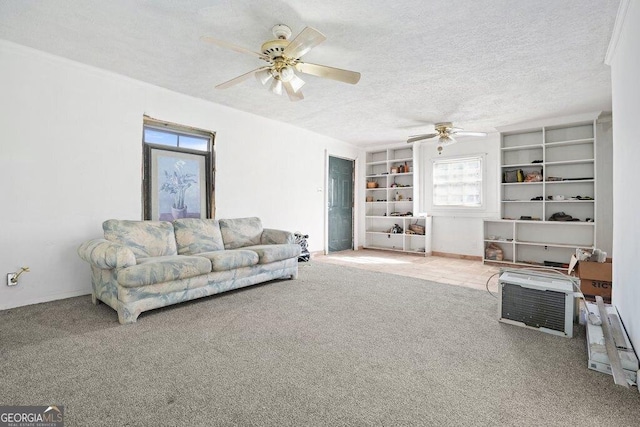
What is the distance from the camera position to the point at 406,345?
2.21 m

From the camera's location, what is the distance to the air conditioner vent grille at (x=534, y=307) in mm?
2371

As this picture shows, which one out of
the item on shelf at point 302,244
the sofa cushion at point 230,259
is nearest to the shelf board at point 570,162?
the item on shelf at point 302,244

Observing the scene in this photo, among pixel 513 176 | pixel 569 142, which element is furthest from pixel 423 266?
pixel 569 142

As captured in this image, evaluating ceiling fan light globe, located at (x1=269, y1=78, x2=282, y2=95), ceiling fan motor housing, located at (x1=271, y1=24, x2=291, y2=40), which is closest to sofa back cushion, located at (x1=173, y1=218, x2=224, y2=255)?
ceiling fan light globe, located at (x1=269, y1=78, x2=282, y2=95)

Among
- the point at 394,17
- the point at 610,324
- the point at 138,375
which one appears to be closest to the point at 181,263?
the point at 138,375

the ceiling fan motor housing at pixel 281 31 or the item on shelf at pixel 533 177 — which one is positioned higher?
the ceiling fan motor housing at pixel 281 31

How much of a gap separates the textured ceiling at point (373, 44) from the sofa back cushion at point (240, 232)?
70.1 inches

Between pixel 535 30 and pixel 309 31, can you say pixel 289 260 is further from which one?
pixel 535 30

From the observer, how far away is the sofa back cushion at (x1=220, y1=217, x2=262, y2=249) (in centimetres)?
412

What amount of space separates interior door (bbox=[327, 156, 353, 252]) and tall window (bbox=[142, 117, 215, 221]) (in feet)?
9.69

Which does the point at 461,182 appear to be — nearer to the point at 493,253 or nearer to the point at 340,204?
the point at 493,253

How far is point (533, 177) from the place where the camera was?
541 centimetres

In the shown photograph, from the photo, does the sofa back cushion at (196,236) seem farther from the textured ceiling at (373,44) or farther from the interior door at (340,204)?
the interior door at (340,204)

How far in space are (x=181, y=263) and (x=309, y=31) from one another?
2.29 meters
